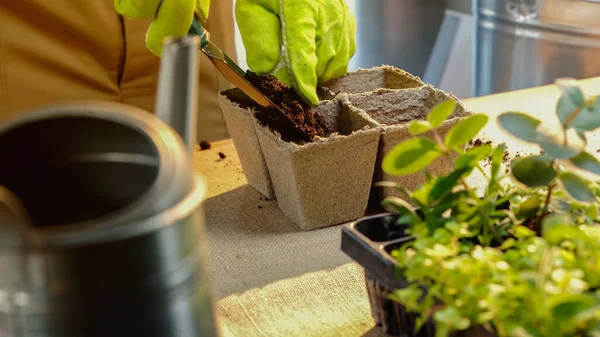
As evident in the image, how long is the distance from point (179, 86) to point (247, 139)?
1.47ft

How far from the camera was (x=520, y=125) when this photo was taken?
16.6 inches

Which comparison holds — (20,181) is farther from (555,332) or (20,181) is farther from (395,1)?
(395,1)

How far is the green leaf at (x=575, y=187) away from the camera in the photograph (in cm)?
43

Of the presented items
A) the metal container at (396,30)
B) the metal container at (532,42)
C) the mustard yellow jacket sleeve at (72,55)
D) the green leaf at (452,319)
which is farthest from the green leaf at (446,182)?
the metal container at (396,30)

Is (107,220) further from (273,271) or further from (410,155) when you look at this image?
(273,271)

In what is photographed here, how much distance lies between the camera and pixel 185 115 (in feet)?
1.24

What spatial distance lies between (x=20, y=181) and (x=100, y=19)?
91cm

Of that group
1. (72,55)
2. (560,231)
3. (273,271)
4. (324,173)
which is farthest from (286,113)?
(72,55)

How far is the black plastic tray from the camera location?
47 centimetres

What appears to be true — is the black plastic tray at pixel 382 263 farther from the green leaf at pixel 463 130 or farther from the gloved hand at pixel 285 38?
the gloved hand at pixel 285 38

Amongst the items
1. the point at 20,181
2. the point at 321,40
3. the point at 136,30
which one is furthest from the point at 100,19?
the point at 20,181

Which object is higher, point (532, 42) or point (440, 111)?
point (440, 111)

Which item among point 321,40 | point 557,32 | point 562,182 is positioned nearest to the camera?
point 562,182

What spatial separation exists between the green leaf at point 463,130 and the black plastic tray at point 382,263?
3.2 inches
